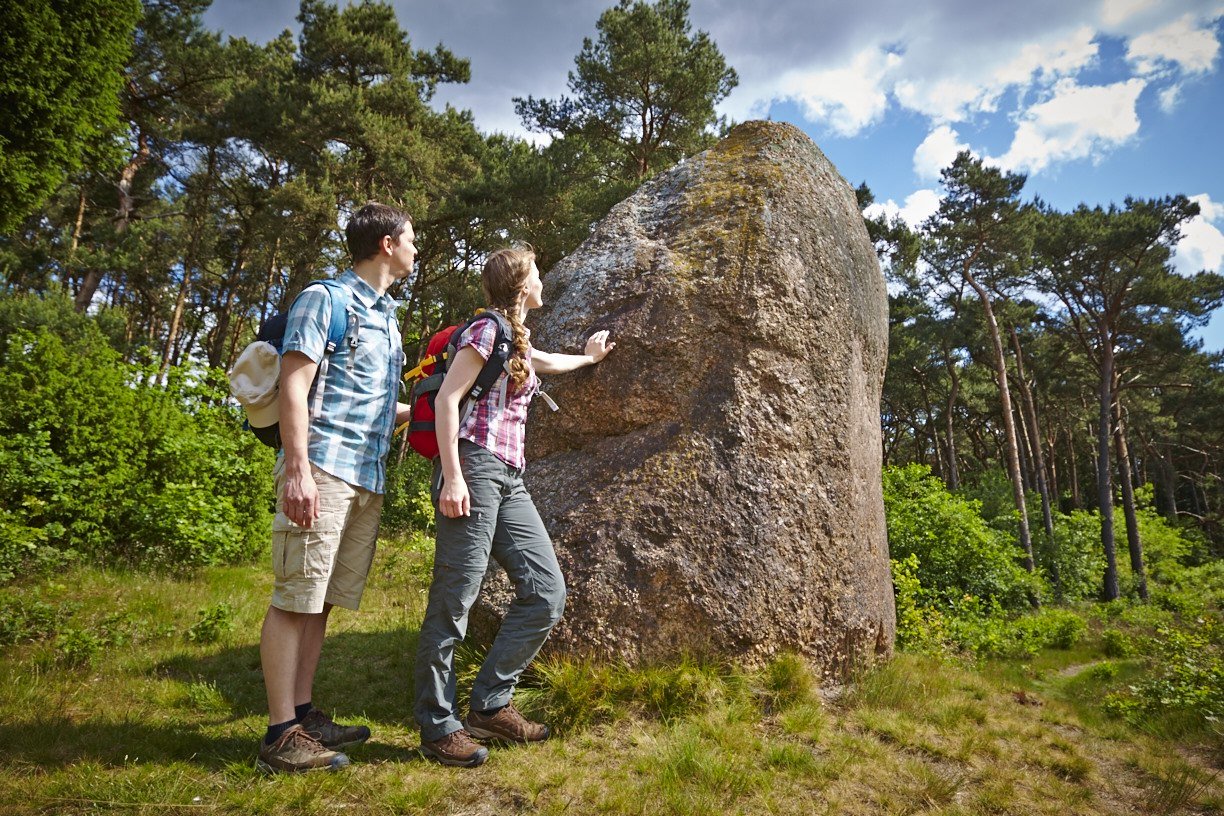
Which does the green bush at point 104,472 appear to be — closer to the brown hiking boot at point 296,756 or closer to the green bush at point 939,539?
the brown hiking boot at point 296,756

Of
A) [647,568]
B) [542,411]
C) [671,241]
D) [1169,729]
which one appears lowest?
[1169,729]

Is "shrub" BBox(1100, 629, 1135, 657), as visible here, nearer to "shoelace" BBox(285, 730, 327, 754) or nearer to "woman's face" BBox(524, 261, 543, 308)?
"woman's face" BBox(524, 261, 543, 308)

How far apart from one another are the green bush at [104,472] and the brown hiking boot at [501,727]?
4586mm

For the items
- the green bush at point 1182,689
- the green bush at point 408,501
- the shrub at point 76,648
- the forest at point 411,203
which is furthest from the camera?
the forest at point 411,203

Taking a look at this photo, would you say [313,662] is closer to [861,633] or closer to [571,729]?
[571,729]

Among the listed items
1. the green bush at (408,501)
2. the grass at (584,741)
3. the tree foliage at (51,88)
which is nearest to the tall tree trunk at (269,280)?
the green bush at (408,501)

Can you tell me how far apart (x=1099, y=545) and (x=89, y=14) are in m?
28.1

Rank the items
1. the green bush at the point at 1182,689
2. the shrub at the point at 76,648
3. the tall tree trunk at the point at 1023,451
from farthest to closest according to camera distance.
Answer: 1. the tall tree trunk at the point at 1023,451
2. the green bush at the point at 1182,689
3. the shrub at the point at 76,648

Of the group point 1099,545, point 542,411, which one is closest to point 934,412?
point 1099,545

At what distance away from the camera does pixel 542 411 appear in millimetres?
4090

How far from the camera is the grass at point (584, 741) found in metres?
2.42

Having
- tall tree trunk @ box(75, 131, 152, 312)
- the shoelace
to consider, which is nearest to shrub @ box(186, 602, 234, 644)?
the shoelace

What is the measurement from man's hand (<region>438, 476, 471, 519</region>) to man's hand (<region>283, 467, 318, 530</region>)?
1.59 ft

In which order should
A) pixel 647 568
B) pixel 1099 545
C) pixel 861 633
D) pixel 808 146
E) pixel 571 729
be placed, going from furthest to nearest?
pixel 1099 545, pixel 808 146, pixel 861 633, pixel 647 568, pixel 571 729
